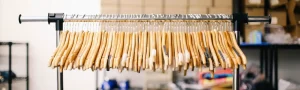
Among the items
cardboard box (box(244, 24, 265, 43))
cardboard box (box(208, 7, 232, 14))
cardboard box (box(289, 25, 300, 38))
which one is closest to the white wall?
cardboard box (box(208, 7, 232, 14))

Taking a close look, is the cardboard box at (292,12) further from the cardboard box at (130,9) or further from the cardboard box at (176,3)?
the cardboard box at (130,9)

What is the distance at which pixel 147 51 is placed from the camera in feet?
3.91

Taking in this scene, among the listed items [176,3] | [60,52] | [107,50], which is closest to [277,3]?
[176,3]

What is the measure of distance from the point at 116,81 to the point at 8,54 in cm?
117

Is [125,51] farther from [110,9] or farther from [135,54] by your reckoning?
[110,9]

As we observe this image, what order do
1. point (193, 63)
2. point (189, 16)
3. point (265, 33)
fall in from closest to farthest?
1. point (193, 63)
2. point (189, 16)
3. point (265, 33)

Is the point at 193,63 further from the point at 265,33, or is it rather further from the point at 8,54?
the point at 8,54

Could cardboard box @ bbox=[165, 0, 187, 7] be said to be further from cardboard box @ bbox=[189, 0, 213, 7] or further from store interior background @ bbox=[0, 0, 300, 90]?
store interior background @ bbox=[0, 0, 300, 90]

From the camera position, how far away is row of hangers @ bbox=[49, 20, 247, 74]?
1.15 m

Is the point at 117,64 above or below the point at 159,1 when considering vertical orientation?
below

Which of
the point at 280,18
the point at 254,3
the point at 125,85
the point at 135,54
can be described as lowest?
the point at 125,85

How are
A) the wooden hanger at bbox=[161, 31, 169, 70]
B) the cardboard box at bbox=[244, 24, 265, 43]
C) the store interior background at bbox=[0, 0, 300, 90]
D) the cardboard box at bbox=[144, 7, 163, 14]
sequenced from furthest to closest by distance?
the store interior background at bbox=[0, 0, 300, 90], the cardboard box at bbox=[144, 7, 163, 14], the cardboard box at bbox=[244, 24, 265, 43], the wooden hanger at bbox=[161, 31, 169, 70]

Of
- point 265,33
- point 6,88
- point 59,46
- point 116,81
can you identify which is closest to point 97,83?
point 116,81

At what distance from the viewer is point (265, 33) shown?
274 cm
